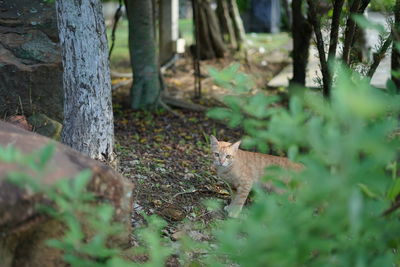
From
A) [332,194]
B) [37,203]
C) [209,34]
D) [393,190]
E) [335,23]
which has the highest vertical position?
[335,23]

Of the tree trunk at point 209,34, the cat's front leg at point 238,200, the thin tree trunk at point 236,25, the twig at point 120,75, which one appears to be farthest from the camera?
the thin tree trunk at point 236,25

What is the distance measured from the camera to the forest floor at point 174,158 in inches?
191

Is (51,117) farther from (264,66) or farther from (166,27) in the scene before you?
(264,66)

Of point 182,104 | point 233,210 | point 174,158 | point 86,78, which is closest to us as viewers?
point 86,78

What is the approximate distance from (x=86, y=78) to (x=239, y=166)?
5.29 feet

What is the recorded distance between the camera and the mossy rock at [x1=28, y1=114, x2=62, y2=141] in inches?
226

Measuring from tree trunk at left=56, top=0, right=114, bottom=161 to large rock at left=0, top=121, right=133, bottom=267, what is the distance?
115 cm

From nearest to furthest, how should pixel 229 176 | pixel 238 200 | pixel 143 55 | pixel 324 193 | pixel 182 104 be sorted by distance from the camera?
pixel 324 193 → pixel 238 200 → pixel 229 176 → pixel 143 55 → pixel 182 104

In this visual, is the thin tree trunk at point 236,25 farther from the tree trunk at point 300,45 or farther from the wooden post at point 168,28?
the tree trunk at point 300,45

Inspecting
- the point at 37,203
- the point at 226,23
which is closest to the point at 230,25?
the point at 226,23

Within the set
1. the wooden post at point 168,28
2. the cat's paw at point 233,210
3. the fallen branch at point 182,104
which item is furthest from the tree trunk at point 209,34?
the cat's paw at point 233,210

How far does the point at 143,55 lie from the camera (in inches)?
326

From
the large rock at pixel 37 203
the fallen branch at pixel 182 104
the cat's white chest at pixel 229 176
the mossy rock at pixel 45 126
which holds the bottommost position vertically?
the fallen branch at pixel 182 104

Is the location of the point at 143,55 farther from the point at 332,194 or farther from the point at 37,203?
the point at 332,194
